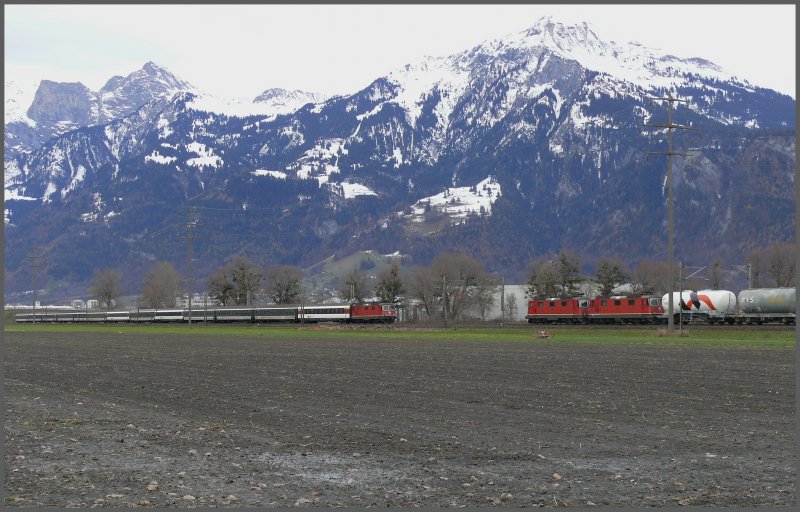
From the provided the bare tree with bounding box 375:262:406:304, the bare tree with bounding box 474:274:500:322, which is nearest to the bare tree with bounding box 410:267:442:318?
the bare tree with bounding box 375:262:406:304

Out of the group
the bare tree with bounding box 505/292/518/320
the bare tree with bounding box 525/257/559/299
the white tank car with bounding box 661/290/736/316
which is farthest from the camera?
the bare tree with bounding box 505/292/518/320

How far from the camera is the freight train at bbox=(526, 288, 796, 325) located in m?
95.6

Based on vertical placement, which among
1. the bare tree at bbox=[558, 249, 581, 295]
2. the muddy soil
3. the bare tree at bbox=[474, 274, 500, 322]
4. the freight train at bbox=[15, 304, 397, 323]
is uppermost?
the bare tree at bbox=[558, 249, 581, 295]

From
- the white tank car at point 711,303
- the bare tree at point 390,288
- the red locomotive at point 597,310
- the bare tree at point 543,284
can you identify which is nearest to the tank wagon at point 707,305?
the white tank car at point 711,303

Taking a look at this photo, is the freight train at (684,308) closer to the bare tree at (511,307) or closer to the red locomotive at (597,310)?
the red locomotive at (597,310)

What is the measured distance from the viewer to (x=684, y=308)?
105 meters

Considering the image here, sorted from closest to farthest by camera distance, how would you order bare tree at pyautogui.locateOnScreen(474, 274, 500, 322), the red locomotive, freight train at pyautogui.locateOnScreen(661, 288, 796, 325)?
1. freight train at pyautogui.locateOnScreen(661, 288, 796, 325)
2. the red locomotive
3. bare tree at pyautogui.locateOnScreen(474, 274, 500, 322)

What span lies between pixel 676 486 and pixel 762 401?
1286cm

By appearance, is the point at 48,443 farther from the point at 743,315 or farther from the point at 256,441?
the point at 743,315

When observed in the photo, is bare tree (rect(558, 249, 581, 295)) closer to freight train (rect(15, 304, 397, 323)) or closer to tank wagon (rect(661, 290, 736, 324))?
freight train (rect(15, 304, 397, 323))

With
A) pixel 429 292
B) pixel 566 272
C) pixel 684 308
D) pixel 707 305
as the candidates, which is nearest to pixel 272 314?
pixel 429 292

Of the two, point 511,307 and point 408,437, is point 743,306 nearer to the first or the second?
point 511,307

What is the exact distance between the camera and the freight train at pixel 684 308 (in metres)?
95.6

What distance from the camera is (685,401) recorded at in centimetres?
2989
